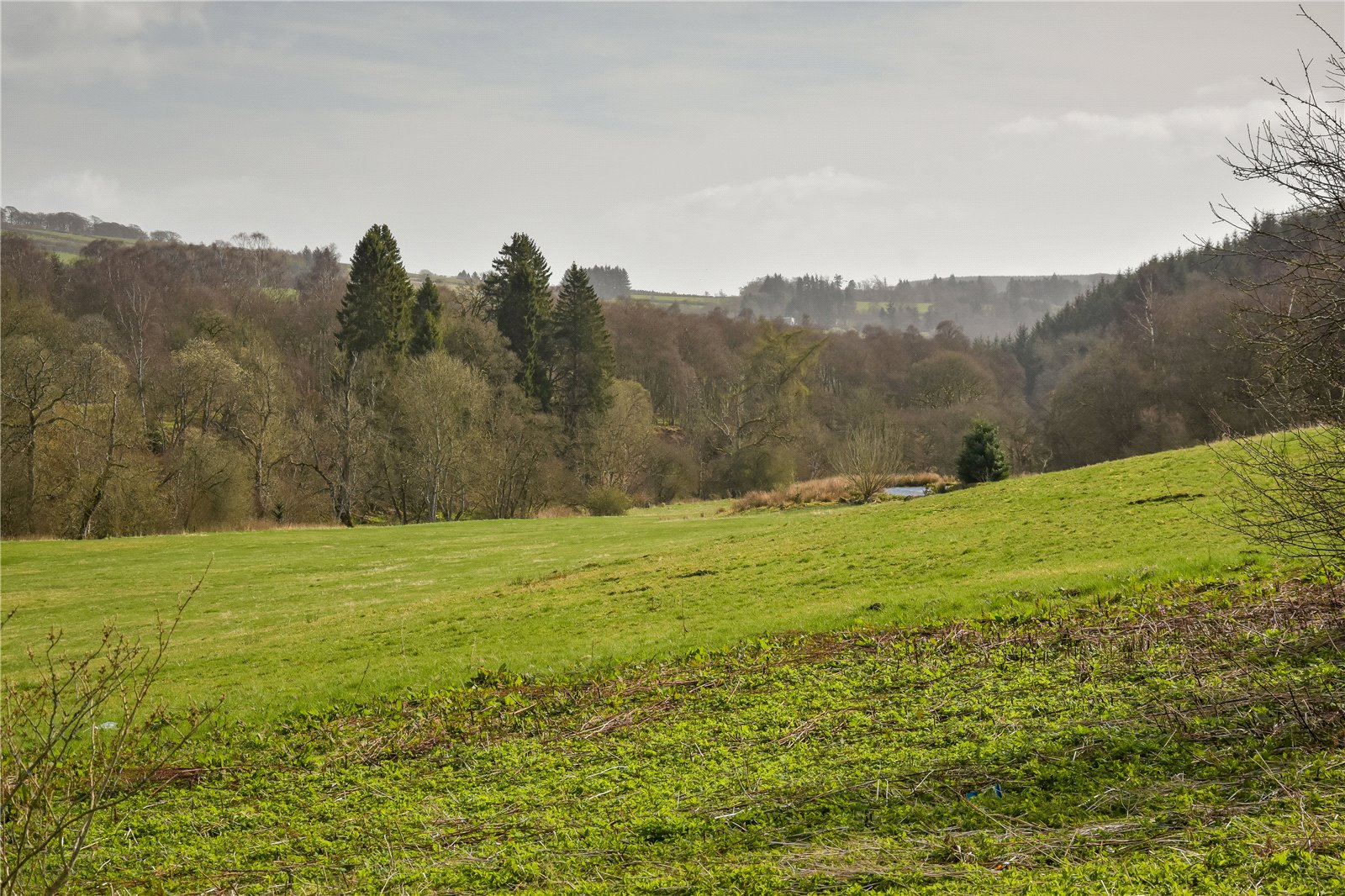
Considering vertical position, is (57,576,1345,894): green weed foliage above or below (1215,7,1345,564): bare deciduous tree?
below

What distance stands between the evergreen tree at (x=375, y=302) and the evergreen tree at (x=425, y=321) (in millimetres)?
1217

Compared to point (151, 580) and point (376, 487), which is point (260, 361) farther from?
point (151, 580)

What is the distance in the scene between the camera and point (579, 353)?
72438 mm

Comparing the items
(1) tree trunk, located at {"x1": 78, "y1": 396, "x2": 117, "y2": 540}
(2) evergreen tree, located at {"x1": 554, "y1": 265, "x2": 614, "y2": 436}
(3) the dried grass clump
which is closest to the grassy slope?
(3) the dried grass clump

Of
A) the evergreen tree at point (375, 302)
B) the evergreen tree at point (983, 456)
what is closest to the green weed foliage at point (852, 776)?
the evergreen tree at point (983, 456)

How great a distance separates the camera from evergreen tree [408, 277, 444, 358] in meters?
67.8

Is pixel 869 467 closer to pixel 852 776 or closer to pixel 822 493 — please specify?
pixel 822 493

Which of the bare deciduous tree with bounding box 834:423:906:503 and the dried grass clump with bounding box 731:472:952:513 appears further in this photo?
the dried grass clump with bounding box 731:472:952:513

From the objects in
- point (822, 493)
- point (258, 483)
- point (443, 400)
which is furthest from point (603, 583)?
point (258, 483)

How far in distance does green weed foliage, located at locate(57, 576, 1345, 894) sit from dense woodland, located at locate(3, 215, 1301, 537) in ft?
121

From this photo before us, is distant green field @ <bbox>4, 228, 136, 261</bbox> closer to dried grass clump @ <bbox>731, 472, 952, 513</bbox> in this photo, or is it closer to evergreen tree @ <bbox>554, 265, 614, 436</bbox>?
evergreen tree @ <bbox>554, 265, 614, 436</bbox>

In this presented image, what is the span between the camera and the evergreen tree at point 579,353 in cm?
7156

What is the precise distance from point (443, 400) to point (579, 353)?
19010 millimetres

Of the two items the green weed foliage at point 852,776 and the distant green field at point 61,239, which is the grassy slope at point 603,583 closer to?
the green weed foliage at point 852,776
